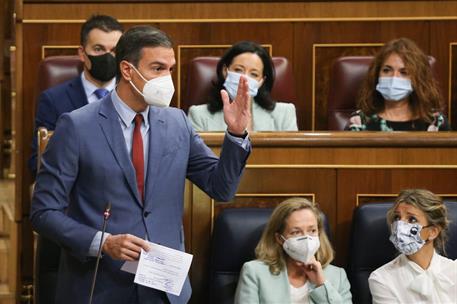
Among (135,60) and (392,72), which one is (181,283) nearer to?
(135,60)

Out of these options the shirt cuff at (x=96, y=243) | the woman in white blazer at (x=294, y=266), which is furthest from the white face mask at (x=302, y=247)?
the shirt cuff at (x=96, y=243)

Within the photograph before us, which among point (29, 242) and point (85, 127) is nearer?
point (85, 127)

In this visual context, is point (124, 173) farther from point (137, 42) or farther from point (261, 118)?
point (261, 118)

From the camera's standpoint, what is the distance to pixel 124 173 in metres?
1.17

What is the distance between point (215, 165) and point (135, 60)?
0.50 ft

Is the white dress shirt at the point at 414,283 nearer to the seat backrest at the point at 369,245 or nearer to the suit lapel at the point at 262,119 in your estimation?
the seat backrest at the point at 369,245

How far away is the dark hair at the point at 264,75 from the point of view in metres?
1.82

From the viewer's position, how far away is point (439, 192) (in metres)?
1.53

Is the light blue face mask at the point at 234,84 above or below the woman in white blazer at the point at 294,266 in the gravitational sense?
above

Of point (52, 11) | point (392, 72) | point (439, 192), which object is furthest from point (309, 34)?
point (439, 192)

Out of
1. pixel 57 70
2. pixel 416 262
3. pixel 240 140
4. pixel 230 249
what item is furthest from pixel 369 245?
pixel 57 70

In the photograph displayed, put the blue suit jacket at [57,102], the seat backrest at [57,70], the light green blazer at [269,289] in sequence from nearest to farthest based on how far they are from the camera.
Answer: the light green blazer at [269,289]
the blue suit jacket at [57,102]
the seat backrest at [57,70]

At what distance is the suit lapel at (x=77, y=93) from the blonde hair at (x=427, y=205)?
2.01 ft

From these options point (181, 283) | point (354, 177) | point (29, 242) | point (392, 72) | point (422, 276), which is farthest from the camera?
point (392, 72)
